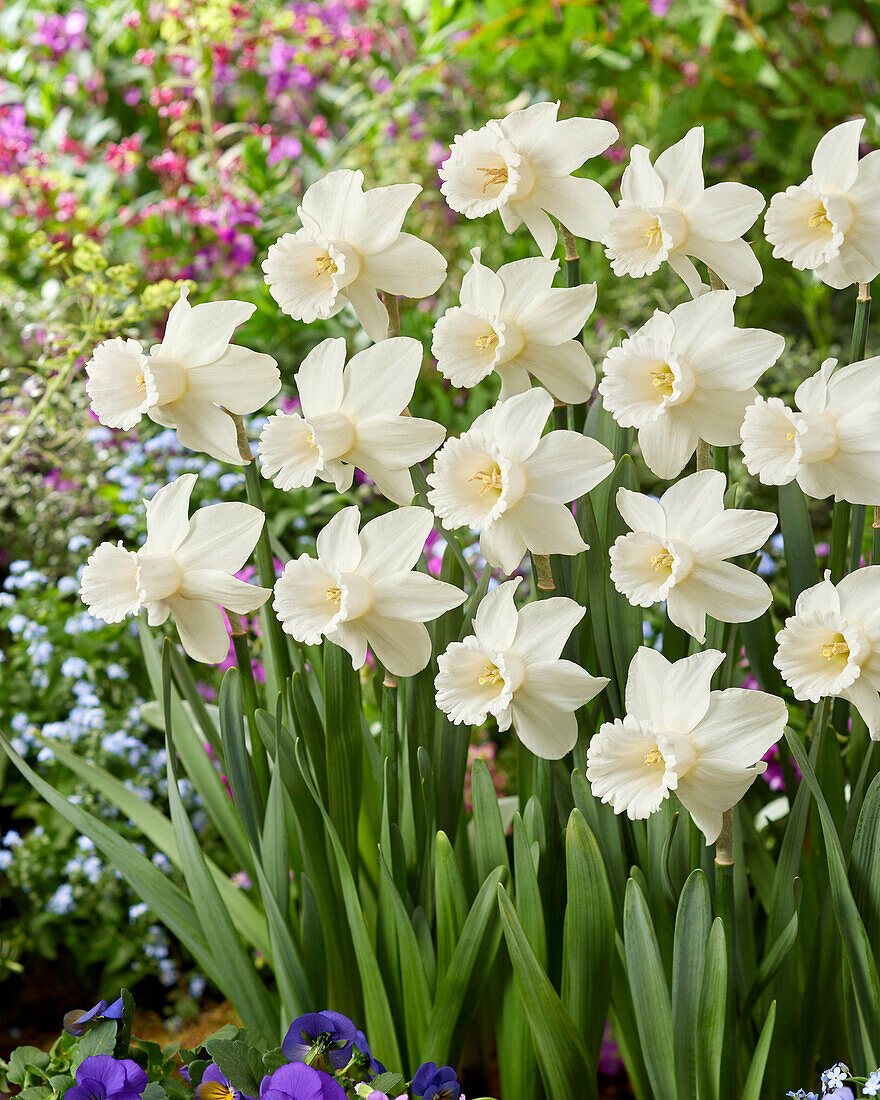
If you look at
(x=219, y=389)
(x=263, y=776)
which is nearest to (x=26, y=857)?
(x=263, y=776)

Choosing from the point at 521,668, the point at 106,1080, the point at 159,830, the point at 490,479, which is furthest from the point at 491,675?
the point at 159,830

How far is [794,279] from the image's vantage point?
280 cm

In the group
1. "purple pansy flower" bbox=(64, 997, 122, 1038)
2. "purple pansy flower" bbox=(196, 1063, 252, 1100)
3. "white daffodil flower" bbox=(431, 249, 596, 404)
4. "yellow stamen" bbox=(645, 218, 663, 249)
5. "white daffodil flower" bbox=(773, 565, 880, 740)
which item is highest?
"yellow stamen" bbox=(645, 218, 663, 249)

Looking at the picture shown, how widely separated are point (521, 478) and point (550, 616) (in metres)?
0.12

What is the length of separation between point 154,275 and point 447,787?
180cm

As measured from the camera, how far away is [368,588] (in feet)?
2.48

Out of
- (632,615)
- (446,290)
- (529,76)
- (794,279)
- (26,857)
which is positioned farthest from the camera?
(529,76)

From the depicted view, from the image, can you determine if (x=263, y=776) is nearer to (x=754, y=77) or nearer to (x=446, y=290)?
(x=446, y=290)

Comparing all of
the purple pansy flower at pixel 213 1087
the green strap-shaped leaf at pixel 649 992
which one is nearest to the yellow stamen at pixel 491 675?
the green strap-shaped leaf at pixel 649 992

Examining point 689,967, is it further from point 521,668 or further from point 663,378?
point 663,378

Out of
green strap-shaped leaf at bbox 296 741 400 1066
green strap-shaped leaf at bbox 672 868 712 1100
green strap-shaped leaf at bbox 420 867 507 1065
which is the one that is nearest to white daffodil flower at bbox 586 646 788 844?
green strap-shaped leaf at bbox 672 868 712 1100

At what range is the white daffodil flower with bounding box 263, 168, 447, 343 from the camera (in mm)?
778

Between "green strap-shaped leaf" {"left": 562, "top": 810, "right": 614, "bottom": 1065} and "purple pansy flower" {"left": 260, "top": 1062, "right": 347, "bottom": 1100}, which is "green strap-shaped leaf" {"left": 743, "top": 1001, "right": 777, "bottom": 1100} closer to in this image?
"green strap-shaped leaf" {"left": 562, "top": 810, "right": 614, "bottom": 1065}

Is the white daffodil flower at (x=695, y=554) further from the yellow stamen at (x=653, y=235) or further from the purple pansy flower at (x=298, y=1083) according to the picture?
the purple pansy flower at (x=298, y=1083)
